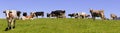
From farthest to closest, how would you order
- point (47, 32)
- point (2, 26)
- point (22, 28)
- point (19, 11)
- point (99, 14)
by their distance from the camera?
point (19, 11)
point (99, 14)
point (2, 26)
point (22, 28)
point (47, 32)

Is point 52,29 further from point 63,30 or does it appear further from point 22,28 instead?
point 22,28

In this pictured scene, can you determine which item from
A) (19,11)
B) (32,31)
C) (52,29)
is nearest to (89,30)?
(52,29)

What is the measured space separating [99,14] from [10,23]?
15.8 meters

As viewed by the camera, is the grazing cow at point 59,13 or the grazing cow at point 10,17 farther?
the grazing cow at point 59,13

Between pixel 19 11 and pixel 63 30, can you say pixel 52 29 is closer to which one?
pixel 63 30

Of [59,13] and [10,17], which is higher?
[59,13]

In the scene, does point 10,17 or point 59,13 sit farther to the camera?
point 59,13

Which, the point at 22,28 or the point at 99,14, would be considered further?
the point at 99,14

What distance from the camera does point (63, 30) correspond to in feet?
113

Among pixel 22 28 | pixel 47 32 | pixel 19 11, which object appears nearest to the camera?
pixel 47 32

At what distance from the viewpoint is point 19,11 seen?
6556 cm

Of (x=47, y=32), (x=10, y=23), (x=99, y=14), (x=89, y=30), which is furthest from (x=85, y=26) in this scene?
(x=99, y=14)

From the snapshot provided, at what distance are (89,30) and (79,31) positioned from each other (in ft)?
3.78

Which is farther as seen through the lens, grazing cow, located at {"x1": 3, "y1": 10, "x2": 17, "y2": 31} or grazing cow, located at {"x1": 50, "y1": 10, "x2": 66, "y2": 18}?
grazing cow, located at {"x1": 50, "y1": 10, "x2": 66, "y2": 18}
